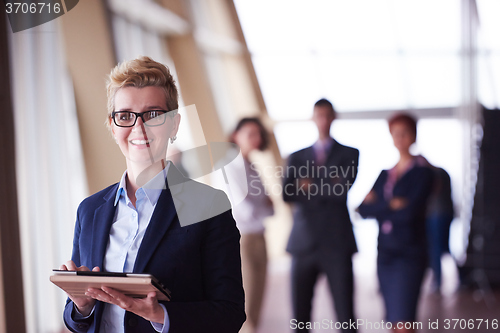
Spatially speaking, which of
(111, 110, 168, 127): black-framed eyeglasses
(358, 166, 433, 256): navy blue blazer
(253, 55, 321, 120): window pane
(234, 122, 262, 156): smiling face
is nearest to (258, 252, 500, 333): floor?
(358, 166, 433, 256): navy blue blazer

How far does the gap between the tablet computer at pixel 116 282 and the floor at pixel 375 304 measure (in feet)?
5.71

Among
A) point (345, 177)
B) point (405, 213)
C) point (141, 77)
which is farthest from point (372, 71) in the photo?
point (141, 77)

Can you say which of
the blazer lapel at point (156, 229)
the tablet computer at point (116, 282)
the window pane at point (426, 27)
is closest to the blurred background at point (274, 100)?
the window pane at point (426, 27)

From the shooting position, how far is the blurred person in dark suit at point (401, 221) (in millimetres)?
2621

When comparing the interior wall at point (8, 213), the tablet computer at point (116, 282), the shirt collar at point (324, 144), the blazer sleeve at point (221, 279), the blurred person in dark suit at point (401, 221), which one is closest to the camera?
the tablet computer at point (116, 282)

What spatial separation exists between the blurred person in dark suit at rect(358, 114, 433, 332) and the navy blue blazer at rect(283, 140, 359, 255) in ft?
0.51

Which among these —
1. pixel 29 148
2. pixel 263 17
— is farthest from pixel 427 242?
pixel 29 148

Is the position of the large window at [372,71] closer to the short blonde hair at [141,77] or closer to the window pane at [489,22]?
the window pane at [489,22]

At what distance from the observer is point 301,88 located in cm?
274

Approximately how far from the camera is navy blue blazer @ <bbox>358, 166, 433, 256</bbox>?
2635 millimetres

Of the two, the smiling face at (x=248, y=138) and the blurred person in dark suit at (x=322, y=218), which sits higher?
the smiling face at (x=248, y=138)

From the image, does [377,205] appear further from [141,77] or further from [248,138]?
[141,77]

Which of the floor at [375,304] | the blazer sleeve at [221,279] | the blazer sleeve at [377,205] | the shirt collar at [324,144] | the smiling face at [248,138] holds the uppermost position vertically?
the smiling face at [248,138]

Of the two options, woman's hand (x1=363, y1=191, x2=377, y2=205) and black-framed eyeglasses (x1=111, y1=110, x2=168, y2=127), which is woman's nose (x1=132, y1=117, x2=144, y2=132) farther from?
woman's hand (x1=363, y1=191, x2=377, y2=205)
